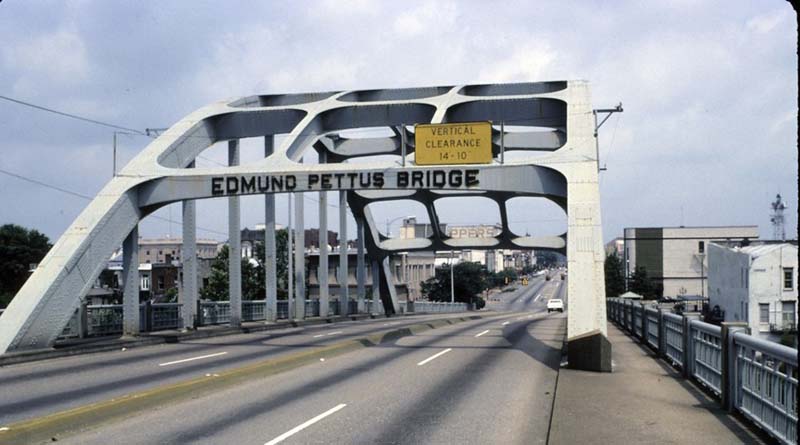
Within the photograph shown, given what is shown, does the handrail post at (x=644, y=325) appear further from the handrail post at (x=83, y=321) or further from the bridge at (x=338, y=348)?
the handrail post at (x=83, y=321)

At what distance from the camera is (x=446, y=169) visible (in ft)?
77.4

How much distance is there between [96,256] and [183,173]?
370 cm

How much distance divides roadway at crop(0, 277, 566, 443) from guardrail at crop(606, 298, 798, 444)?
2.41m

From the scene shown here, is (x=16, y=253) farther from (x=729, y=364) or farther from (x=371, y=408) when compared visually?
(x=729, y=364)

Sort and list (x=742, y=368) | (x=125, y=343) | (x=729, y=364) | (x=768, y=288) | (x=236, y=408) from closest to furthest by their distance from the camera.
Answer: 1. (x=742, y=368)
2. (x=729, y=364)
3. (x=236, y=408)
4. (x=125, y=343)
5. (x=768, y=288)

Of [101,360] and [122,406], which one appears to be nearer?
[122,406]

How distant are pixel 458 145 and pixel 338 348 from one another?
7131mm

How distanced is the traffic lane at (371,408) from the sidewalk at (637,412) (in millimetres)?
466

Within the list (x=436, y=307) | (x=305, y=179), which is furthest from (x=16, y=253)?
(x=305, y=179)

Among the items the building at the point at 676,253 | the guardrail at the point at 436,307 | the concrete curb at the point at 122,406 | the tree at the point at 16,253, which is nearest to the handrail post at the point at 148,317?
the concrete curb at the point at 122,406

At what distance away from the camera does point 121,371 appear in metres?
17.0

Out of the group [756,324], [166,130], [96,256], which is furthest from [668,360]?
[756,324]

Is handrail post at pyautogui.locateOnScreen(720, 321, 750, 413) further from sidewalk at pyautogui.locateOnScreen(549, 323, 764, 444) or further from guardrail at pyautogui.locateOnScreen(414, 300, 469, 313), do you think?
guardrail at pyautogui.locateOnScreen(414, 300, 469, 313)

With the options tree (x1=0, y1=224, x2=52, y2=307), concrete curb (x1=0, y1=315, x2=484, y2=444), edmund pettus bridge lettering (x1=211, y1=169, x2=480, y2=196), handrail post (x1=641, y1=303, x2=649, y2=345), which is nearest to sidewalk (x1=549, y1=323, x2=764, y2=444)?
concrete curb (x1=0, y1=315, x2=484, y2=444)
